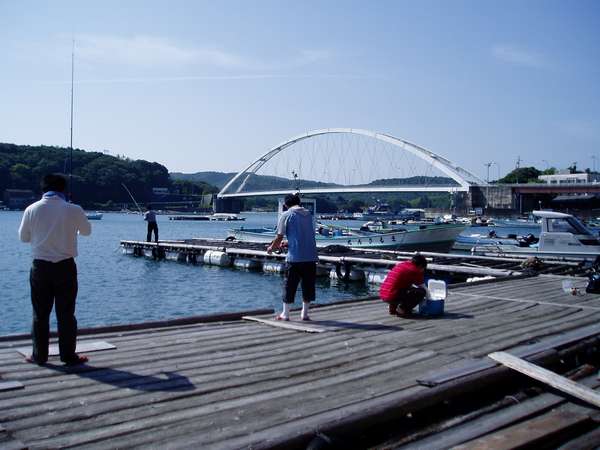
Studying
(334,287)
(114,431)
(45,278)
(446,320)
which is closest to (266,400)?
(114,431)

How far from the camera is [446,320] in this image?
7098mm

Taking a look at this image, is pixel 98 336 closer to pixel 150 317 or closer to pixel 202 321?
pixel 202 321

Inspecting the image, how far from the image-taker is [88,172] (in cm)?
10888

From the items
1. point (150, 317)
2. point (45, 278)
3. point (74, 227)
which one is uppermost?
point (74, 227)

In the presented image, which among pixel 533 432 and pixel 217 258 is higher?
pixel 533 432

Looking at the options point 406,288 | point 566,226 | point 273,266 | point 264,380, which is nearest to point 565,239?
point 566,226

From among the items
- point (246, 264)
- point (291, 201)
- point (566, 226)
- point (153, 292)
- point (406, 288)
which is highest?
point (291, 201)

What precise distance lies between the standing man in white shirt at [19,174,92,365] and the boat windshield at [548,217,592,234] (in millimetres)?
19122

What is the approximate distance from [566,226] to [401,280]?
1567cm

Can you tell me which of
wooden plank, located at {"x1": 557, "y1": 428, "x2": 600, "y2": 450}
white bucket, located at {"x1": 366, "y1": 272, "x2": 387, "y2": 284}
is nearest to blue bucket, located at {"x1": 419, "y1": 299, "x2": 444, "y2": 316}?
wooden plank, located at {"x1": 557, "y1": 428, "x2": 600, "y2": 450}

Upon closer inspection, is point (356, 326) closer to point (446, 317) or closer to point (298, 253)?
point (298, 253)

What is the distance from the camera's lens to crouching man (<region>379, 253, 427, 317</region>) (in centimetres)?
730

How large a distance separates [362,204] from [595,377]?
160342 mm

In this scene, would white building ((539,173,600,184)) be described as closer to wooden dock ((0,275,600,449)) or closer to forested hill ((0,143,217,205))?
forested hill ((0,143,217,205))
